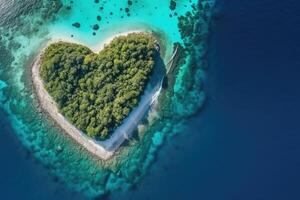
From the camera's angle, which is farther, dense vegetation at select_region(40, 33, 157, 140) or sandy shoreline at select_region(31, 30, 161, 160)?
sandy shoreline at select_region(31, 30, 161, 160)

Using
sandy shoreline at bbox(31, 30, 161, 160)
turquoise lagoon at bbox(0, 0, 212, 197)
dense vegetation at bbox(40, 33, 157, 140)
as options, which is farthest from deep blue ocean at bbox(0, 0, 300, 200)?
dense vegetation at bbox(40, 33, 157, 140)

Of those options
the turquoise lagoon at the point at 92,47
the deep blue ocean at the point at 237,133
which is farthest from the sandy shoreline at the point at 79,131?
the deep blue ocean at the point at 237,133

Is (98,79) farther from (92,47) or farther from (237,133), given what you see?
(237,133)

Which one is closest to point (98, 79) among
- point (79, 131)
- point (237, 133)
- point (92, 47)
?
point (92, 47)

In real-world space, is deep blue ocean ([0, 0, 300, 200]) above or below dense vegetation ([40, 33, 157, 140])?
below

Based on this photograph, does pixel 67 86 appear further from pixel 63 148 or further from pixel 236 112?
pixel 236 112

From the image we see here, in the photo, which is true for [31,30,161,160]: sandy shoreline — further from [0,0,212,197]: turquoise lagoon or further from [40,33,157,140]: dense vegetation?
[40,33,157,140]: dense vegetation
